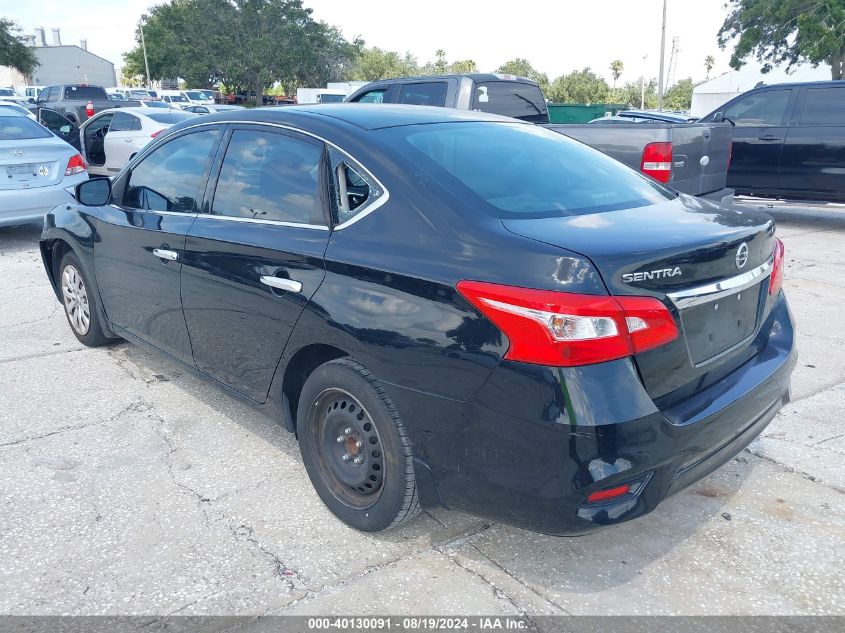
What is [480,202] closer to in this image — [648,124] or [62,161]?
[648,124]

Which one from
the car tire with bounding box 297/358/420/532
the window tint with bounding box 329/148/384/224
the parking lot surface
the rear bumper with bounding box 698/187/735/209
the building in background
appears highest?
the building in background

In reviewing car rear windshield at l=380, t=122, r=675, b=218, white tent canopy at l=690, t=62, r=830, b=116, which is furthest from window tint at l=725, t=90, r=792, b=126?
white tent canopy at l=690, t=62, r=830, b=116

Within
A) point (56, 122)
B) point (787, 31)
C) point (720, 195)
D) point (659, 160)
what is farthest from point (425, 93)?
point (787, 31)

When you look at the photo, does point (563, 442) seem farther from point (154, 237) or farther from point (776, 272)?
point (154, 237)

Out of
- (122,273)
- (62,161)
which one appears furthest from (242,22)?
(122,273)

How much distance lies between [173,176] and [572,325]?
262cm

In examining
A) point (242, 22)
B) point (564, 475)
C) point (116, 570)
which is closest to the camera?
point (564, 475)

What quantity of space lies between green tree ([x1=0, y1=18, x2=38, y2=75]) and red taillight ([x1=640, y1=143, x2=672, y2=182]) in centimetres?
5677

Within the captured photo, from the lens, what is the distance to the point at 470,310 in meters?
2.33

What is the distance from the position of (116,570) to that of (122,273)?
2.02 metres

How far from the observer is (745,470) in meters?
3.43

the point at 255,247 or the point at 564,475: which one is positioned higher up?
the point at 255,247

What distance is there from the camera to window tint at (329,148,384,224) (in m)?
2.80

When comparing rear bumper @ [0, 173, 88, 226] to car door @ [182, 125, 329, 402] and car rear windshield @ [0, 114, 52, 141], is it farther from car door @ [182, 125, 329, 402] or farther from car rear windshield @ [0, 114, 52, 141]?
car door @ [182, 125, 329, 402]
